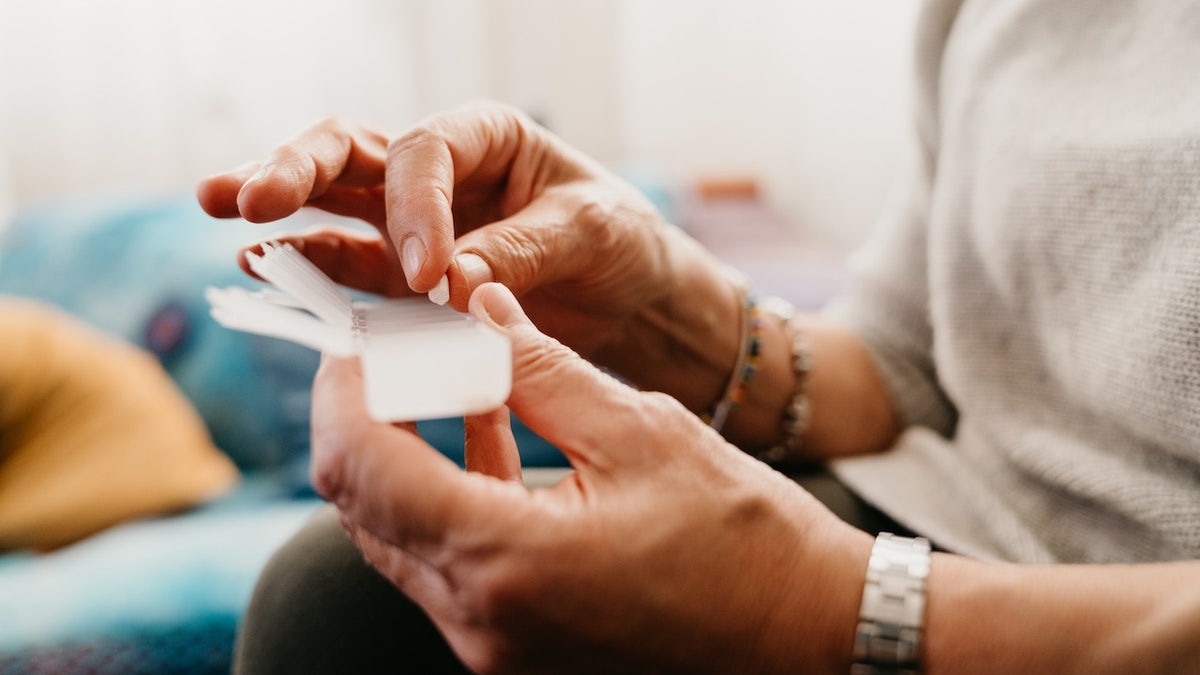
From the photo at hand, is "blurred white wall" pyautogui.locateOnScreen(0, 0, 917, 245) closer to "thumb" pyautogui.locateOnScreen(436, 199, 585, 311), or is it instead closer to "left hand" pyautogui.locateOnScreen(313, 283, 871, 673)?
"thumb" pyautogui.locateOnScreen(436, 199, 585, 311)

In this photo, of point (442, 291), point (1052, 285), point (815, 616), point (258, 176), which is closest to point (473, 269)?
point (442, 291)

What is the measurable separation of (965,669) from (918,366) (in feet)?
1.29

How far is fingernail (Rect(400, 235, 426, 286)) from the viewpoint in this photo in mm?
408

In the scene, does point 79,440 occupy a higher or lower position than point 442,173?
lower

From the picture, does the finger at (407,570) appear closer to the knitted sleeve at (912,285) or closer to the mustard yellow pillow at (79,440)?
the knitted sleeve at (912,285)

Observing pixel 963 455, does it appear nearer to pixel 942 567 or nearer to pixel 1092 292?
pixel 1092 292

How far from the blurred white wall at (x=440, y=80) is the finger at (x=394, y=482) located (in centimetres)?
134

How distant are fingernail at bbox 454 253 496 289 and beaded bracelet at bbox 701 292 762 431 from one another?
258mm

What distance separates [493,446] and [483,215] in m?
0.26

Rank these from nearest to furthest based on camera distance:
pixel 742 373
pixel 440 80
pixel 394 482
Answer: pixel 394 482, pixel 742 373, pixel 440 80

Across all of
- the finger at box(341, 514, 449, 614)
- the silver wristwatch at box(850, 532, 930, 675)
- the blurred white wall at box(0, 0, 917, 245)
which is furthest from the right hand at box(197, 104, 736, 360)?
A: the blurred white wall at box(0, 0, 917, 245)

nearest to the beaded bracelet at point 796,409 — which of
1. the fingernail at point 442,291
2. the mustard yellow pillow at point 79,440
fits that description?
the fingernail at point 442,291

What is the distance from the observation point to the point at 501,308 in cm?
36

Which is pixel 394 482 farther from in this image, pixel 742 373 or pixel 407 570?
pixel 742 373
